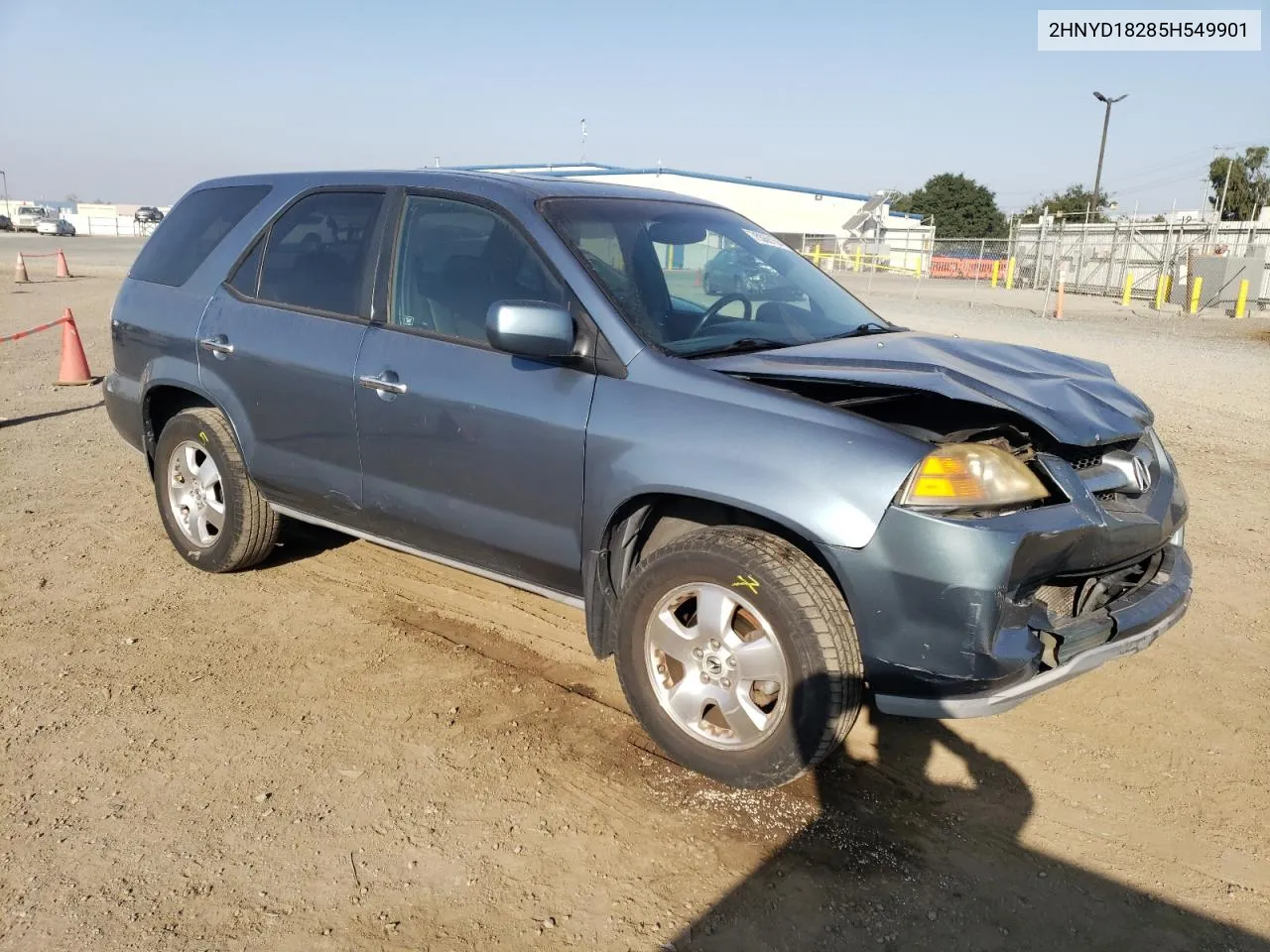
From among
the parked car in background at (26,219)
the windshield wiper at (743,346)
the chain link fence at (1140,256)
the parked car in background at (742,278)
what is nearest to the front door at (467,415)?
the windshield wiper at (743,346)

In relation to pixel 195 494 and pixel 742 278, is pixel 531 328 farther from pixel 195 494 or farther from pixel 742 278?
pixel 195 494

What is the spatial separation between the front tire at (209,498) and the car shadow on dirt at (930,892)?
9.51 ft

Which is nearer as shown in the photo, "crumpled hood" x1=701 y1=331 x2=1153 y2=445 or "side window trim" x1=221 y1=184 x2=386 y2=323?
"crumpled hood" x1=701 y1=331 x2=1153 y2=445

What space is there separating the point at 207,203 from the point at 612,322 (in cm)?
277

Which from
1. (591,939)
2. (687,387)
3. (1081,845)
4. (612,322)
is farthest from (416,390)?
(1081,845)

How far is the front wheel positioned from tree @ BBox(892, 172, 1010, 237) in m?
83.5

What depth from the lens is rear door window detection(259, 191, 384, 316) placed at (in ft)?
13.2

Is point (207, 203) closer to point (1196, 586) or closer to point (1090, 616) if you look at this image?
point (1090, 616)

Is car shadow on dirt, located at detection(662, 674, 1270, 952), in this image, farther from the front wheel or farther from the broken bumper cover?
the broken bumper cover

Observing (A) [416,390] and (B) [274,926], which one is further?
(A) [416,390]

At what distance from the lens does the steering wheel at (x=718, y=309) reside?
355cm

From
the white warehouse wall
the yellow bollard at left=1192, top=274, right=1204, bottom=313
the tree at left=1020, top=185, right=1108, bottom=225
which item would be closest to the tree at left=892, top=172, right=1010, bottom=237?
the tree at left=1020, top=185, right=1108, bottom=225

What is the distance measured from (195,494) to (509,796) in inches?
102

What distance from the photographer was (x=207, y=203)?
491cm
